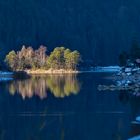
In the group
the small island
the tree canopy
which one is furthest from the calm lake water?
the tree canopy

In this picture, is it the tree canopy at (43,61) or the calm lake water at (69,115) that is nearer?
the calm lake water at (69,115)

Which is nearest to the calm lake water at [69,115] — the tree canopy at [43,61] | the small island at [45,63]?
the small island at [45,63]

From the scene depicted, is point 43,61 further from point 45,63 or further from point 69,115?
point 69,115

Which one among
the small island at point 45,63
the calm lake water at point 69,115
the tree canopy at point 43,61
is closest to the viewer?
the calm lake water at point 69,115

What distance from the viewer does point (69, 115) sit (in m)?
42.2

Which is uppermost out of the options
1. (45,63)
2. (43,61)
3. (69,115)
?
(43,61)

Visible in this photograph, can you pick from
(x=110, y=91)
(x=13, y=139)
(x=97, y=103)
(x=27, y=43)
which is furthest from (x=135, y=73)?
(x=27, y=43)

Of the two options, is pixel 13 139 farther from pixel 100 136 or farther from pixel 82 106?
pixel 82 106

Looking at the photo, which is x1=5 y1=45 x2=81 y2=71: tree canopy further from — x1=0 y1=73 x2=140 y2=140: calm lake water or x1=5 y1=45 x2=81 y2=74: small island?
x1=0 y1=73 x2=140 y2=140: calm lake water

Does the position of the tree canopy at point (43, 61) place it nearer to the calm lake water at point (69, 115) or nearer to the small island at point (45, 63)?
the small island at point (45, 63)

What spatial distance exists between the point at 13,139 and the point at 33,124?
5.26 metres

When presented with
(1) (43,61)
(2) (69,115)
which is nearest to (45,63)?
(1) (43,61)

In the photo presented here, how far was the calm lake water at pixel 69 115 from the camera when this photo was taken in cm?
3388

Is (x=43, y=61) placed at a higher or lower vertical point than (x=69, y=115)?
higher
